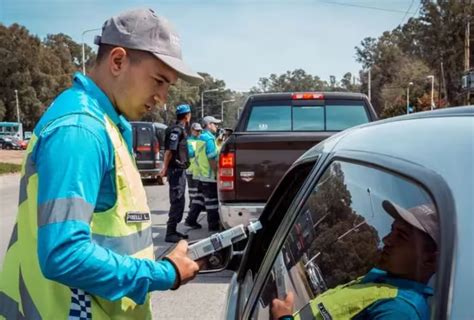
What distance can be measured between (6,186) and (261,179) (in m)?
14.3

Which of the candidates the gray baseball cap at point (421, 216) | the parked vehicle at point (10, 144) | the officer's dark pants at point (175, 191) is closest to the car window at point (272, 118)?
the officer's dark pants at point (175, 191)

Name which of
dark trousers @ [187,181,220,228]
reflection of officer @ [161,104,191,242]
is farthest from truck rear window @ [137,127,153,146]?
reflection of officer @ [161,104,191,242]

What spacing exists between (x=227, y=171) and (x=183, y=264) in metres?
4.02

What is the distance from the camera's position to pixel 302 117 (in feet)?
22.6

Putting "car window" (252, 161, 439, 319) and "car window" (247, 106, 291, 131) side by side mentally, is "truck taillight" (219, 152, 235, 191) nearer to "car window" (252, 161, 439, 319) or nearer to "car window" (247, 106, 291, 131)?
"car window" (247, 106, 291, 131)

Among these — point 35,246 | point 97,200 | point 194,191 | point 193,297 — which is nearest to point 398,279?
point 97,200

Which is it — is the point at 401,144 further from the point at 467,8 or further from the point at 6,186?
the point at 467,8

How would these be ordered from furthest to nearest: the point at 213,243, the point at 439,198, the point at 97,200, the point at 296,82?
the point at 296,82
the point at 213,243
the point at 97,200
the point at 439,198

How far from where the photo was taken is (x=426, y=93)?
70125 mm

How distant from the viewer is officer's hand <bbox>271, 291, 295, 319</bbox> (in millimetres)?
1575

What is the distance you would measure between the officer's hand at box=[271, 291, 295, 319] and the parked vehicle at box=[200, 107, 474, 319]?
2 cm

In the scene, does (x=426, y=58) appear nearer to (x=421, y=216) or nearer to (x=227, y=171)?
(x=227, y=171)

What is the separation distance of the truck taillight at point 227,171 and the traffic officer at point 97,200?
12.5ft

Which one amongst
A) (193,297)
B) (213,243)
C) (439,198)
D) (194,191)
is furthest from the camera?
(194,191)
